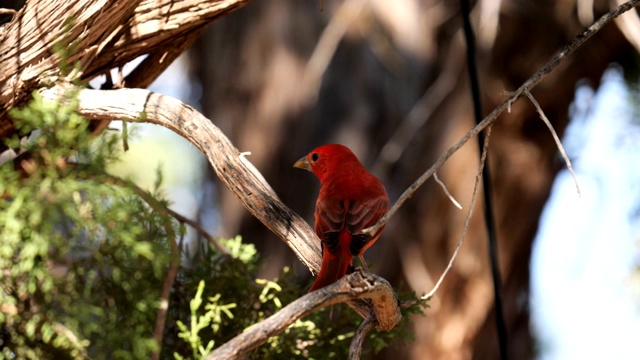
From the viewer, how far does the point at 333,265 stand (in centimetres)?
123

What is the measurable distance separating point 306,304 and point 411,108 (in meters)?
1.80

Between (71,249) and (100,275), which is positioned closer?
(71,249)

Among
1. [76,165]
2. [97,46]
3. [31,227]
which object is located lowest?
[31,227]

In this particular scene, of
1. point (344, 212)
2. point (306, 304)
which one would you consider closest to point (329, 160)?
point (344, 212)

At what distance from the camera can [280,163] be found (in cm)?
266

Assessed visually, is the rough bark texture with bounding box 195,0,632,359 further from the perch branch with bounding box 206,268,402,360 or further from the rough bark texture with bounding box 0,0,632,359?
the perch branch with bounding box 206,268,402,360

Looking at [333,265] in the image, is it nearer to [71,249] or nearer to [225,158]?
[225,158]

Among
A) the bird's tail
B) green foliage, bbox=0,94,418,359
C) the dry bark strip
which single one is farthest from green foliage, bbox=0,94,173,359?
the bird's tail

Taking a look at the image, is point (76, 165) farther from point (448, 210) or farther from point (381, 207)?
point (448, 210)

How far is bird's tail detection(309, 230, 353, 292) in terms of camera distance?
4.00 feet

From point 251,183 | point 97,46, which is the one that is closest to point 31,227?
point 251,183

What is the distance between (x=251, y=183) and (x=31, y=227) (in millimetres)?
339

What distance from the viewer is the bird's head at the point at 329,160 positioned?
1521mm

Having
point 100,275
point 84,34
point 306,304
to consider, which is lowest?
point 306,304
